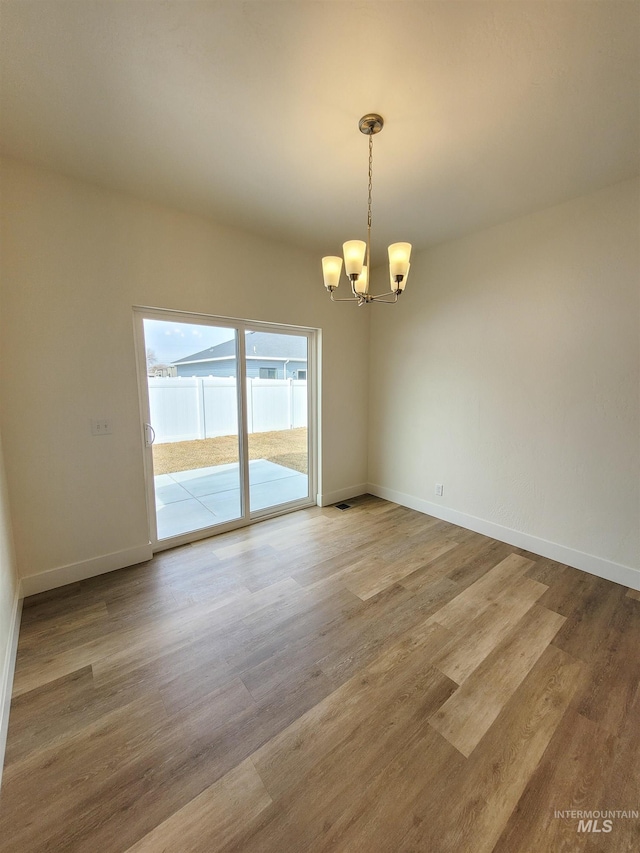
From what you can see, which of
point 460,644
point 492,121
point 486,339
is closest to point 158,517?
point 460,644

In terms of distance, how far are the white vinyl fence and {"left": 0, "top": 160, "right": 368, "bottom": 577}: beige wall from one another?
0.27 m

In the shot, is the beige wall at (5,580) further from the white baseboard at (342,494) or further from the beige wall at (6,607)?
the white baseboard at (342,494)

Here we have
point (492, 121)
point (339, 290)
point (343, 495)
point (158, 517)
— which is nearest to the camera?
point (492, 121)

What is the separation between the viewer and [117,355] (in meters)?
2.48

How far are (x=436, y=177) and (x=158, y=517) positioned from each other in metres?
3.49

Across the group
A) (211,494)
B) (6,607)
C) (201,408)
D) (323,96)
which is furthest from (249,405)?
(323,96)

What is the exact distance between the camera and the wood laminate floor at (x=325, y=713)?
1.10 m

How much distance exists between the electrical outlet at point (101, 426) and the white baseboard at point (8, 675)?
1.15m

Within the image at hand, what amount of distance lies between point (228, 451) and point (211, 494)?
533 mm

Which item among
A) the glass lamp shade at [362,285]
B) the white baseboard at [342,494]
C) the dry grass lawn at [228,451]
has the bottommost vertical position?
the white baseboard at [342,494]

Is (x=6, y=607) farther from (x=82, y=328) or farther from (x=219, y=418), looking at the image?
(x=219, y=418)

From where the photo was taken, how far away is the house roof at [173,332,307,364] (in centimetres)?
301

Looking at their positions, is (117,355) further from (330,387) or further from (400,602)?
(400,602)

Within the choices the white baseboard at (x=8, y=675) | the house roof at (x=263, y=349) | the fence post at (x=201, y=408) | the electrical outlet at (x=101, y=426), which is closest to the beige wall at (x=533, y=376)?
the house roof at (x=263, y=349)
